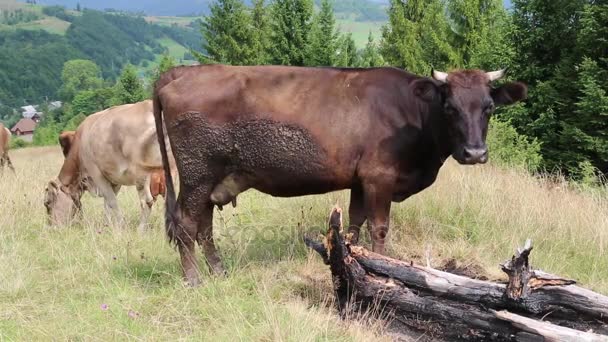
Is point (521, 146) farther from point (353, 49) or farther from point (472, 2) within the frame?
point (353, 49)

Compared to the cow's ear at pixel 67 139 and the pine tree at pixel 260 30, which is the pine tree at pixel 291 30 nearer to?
the pine tree at pixel 260 30

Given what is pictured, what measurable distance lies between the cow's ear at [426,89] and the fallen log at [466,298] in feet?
4.93

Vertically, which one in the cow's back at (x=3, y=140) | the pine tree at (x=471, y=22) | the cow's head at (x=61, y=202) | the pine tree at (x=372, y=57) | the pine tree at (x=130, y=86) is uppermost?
the pine tree at (x=471, y=22)

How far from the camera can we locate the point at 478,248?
20.1 ft

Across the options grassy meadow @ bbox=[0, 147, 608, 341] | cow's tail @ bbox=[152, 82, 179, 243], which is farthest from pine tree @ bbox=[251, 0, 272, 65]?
cow's tail @ bbox=[152, 82, 179, 243]

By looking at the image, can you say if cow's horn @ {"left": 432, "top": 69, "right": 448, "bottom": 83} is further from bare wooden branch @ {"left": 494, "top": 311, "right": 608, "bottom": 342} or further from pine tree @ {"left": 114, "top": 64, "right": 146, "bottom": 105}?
pine tree @ {"left": 114, "top": 64, "right": 146, "bottom": 105}

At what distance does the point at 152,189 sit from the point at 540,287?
6.05m

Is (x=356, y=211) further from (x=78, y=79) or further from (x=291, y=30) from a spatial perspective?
(x=78, y=79)

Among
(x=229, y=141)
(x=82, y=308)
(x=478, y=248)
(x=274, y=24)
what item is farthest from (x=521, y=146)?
(x=274, y=24)

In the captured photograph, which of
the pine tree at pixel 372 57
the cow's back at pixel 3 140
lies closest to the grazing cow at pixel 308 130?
the cow's back at pixel 3 140

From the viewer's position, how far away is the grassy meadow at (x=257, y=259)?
446 centimetres

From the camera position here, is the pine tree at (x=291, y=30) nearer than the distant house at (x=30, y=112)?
Yes

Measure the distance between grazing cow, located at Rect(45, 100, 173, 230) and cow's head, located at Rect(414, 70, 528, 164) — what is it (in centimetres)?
453

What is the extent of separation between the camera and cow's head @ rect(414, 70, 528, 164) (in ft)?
16.1
